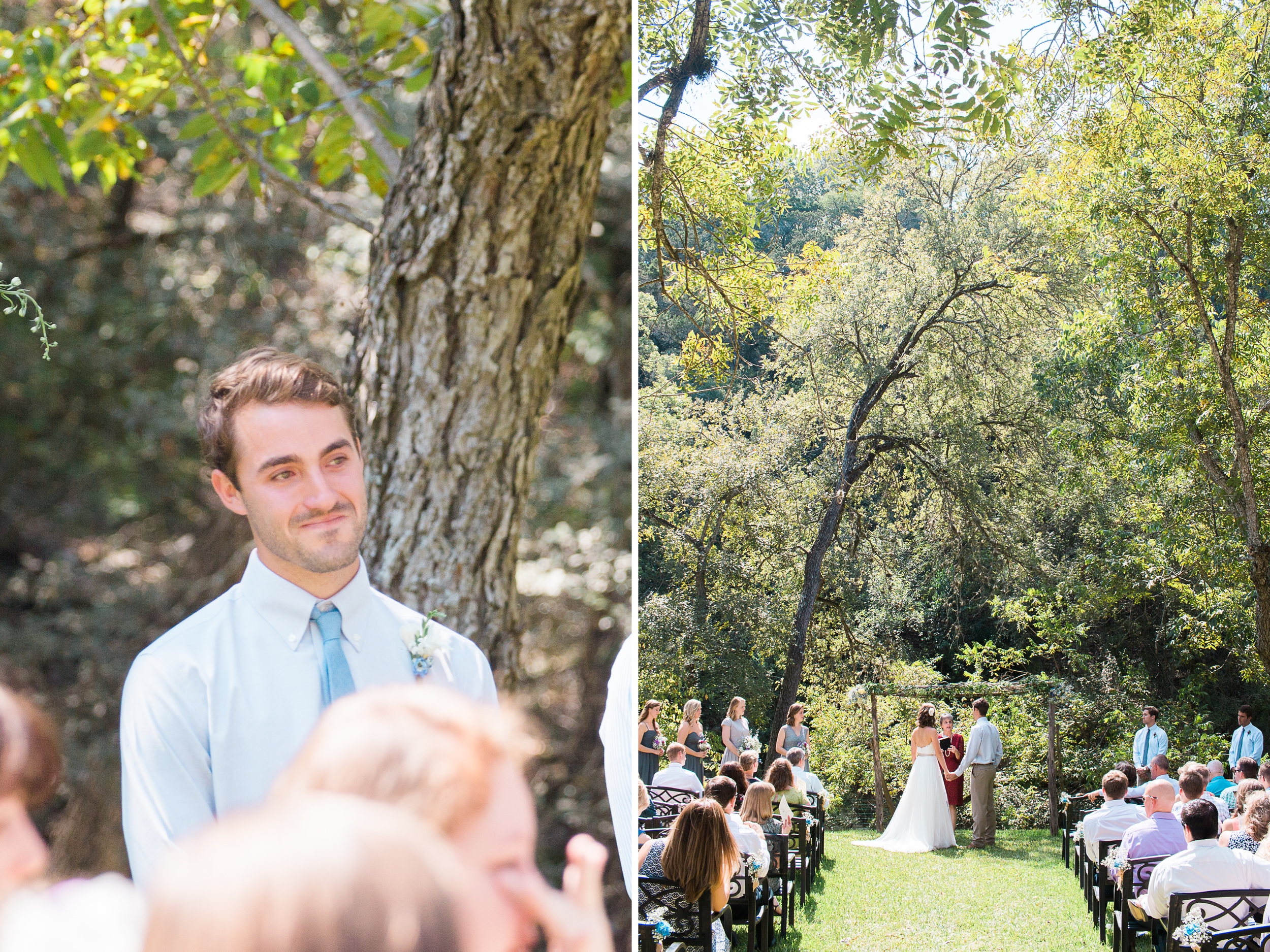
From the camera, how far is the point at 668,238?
3.11 metres

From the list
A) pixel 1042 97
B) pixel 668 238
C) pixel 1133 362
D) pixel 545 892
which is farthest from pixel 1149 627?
pixel 545 892

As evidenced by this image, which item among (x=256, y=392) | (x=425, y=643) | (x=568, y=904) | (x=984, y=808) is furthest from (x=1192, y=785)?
(x=256, y=392)

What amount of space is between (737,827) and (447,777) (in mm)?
2863

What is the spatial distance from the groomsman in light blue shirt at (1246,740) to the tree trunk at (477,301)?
2259 mm

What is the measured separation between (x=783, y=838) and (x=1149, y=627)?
1396 millimetres

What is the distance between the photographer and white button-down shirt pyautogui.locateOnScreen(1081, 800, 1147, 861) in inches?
113

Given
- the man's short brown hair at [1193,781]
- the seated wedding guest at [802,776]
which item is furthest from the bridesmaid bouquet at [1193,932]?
the seated wedding guest at [802,776]

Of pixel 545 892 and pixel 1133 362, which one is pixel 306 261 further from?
pixel 1133 362

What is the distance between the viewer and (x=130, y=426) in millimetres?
1490

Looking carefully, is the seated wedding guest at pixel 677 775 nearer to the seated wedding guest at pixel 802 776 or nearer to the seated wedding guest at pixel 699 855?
the seated wedding guest at pixel 699 855

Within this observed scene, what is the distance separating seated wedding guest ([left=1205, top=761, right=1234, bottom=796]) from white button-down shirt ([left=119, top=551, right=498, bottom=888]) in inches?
108

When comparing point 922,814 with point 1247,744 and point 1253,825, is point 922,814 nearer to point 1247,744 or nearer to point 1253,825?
point 1247,744

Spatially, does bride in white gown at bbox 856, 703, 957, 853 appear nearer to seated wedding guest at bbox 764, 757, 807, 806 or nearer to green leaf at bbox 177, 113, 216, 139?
seated wedding guest at bbox 764, 757, 807, 806

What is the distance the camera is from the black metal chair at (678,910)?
2.73 metres
